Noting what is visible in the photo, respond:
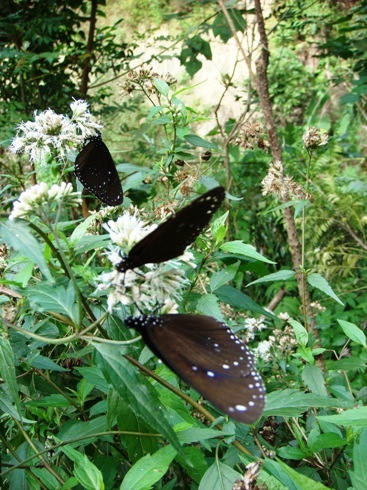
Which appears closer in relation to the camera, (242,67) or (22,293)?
(22,293)

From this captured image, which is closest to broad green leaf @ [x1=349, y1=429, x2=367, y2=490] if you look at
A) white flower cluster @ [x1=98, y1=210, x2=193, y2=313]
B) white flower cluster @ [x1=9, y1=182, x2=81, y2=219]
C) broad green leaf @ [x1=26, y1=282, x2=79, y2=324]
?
white flower cluster @ [x1=98, y1=210, x2=193, y2=313]

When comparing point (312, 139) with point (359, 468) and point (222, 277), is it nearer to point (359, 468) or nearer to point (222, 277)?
point (222, 277)

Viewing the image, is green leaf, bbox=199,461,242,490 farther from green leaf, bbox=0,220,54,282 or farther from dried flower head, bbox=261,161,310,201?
dried flower head, bbox=261,161,310,201

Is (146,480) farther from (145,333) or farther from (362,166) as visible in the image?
(362,166)

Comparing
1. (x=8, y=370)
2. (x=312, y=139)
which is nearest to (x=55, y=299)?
(x=8, y=370)

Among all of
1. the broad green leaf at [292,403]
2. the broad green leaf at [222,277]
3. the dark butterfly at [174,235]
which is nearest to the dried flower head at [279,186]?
the broad green leaf at [222,277]

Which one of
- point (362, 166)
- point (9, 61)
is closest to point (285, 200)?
point (9, 61)
